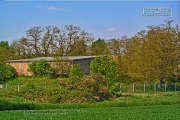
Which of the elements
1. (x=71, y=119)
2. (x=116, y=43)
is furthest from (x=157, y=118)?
(x=116, y=43)

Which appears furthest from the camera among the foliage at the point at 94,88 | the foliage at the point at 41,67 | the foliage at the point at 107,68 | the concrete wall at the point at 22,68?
the concrete wall at the point at 22,68

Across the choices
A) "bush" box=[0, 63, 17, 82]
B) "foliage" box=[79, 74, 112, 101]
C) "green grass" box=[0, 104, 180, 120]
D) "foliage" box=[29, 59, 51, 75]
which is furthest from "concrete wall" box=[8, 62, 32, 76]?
"green grass" box=[0, 104, 180, 120]

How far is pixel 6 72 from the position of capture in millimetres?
34656

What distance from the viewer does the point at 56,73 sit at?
36.2 meters

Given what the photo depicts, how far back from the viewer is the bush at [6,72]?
32669 mm

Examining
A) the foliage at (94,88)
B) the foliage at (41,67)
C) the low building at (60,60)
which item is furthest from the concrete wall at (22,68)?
the foliage at (94,88)

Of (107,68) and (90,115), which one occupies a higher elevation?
(107,68)

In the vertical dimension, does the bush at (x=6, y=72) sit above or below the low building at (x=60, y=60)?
below

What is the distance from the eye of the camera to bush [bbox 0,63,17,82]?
32.7 metres

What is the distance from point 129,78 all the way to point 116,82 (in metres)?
8.16

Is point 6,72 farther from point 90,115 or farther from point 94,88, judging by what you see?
point 90,115

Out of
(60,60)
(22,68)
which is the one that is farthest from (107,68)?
(22,68)

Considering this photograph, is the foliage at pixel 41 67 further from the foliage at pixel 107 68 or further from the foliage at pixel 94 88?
the foliage at pixel 94 88

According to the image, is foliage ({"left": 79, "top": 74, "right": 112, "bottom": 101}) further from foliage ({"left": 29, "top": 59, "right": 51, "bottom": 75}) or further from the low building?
foliage ({"left": 29, "top": 59, "right": 51, "bottom": 75})
